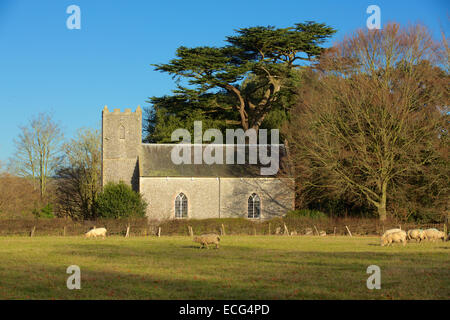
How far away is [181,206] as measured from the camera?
163 feet

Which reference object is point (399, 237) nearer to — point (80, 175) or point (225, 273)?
point (225, 273)

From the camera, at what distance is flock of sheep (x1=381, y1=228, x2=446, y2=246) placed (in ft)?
93.7

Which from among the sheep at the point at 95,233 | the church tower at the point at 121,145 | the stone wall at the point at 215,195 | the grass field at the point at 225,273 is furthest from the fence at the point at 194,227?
the grass field at the point at 225,273

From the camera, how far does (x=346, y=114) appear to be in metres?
42.4

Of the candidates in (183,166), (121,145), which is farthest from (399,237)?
(121,145)

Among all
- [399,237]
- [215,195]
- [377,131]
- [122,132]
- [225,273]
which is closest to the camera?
[225,273]

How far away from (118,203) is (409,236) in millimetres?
24322

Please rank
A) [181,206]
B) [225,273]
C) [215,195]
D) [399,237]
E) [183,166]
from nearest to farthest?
[225,273] < [399,237] < [181,206] < [215,195] < [183,166]

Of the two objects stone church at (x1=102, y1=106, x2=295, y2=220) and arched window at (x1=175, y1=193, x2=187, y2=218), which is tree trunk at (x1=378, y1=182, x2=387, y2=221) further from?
arched window at (x1=175, y1=193, x2=187, y2=218)

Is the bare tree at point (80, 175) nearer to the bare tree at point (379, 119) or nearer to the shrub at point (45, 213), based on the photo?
the shrub at point (45, 213)

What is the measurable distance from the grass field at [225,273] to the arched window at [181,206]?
2389cm
